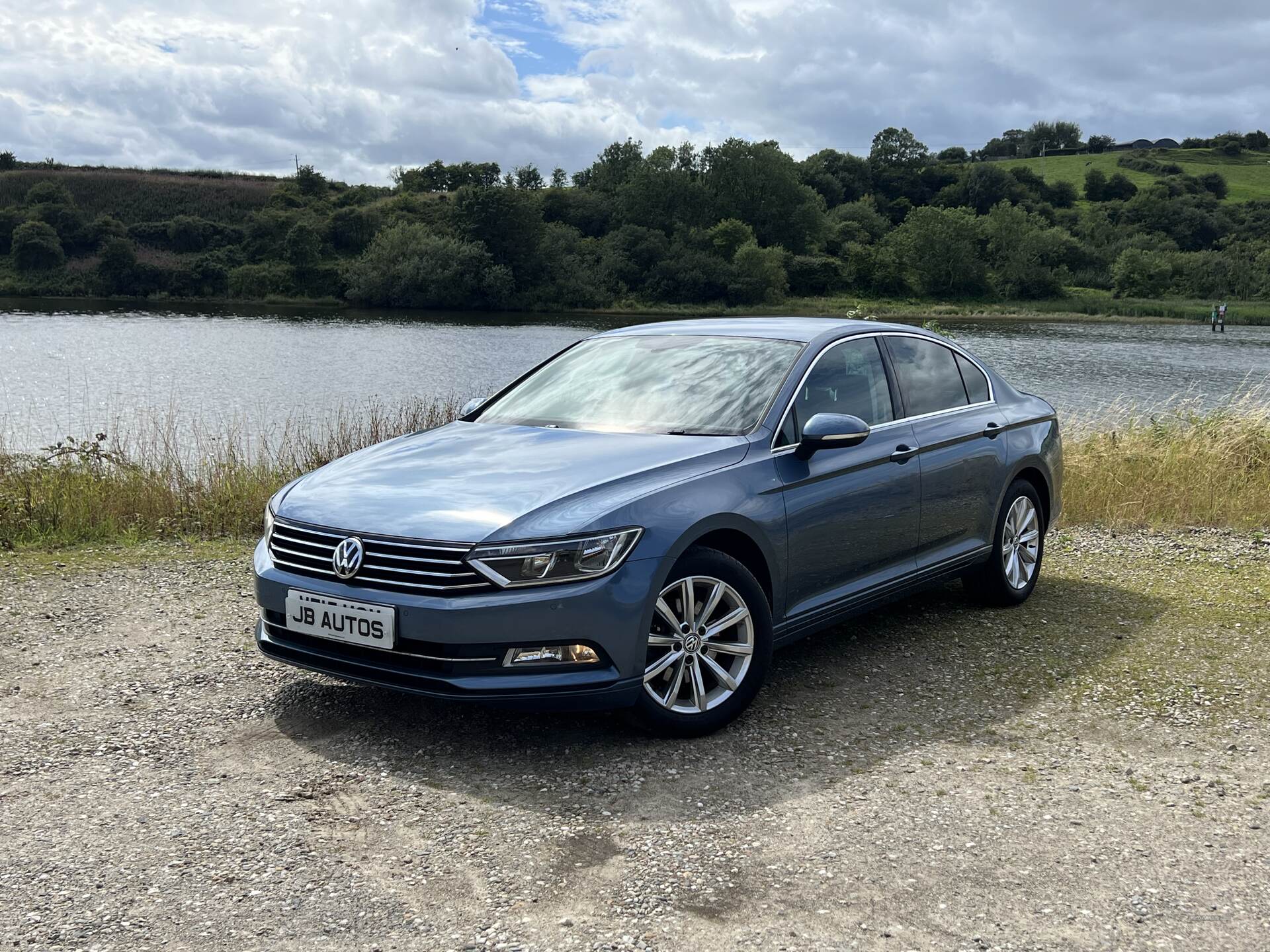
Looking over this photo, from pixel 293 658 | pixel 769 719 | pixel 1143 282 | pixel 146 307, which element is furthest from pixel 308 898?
pixel 1143 282

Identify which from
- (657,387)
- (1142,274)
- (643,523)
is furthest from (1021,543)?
(1142,274)

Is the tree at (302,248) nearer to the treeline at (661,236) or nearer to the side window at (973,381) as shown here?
the treeline at (661,236)

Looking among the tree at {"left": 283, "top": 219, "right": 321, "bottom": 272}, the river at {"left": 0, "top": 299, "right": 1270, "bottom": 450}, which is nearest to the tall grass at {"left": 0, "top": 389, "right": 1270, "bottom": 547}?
the river at {"left": 0, "top": 299, "right": 1270, "bottom": 450}

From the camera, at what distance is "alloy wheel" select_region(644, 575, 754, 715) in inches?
173

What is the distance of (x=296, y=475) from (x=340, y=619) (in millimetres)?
7570

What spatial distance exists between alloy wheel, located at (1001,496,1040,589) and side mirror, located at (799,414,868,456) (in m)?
2.07

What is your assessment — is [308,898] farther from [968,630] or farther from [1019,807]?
[968,630]

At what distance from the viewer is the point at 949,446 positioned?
6.07 meters

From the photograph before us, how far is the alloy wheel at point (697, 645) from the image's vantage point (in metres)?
4.39

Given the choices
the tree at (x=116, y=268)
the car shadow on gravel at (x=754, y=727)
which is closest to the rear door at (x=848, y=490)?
the car shadow on gravel at (x=754, y=727)

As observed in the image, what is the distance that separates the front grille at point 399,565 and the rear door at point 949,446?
108 inches

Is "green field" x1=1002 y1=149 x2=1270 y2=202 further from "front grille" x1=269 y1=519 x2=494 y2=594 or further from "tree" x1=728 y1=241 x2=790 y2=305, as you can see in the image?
"front grille" x1=269 y1=519 x2=494 y2=594

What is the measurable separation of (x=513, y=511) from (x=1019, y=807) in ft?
6.92

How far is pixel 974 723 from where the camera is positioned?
16.1 ft
